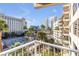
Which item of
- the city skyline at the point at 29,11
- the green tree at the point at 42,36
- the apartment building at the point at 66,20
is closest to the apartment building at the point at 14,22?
the city skyline at the point at 29,11

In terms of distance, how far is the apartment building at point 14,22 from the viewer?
6.63 feet

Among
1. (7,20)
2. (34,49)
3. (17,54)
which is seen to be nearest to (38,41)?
(34,49)

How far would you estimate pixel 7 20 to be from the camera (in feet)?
6.66

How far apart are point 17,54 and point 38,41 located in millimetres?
302

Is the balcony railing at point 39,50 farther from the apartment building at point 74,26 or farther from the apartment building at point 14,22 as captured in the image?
the apartment building at point 14,22

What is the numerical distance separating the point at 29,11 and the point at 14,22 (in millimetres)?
237

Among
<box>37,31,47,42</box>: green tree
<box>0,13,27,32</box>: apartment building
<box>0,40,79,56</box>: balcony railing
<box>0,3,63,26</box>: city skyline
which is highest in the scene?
<box>0,3,63,26</box>: city skyline

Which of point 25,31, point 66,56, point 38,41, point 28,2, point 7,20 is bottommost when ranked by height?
point 66,56

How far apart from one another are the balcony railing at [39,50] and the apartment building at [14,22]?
0.23m

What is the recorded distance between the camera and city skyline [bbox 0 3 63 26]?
2.02 meters

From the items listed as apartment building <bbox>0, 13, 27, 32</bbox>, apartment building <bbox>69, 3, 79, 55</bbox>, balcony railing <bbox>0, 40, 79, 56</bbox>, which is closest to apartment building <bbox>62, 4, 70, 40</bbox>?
apartment building <bbox>69, 3, 79, 55</bbox>

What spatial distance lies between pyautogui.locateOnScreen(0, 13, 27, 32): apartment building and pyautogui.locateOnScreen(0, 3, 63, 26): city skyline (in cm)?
4

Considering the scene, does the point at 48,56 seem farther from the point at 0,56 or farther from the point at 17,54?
the point at 0,56

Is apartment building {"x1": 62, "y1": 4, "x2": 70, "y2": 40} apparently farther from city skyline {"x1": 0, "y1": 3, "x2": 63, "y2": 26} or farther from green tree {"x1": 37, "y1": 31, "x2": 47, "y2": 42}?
green tree {"x1": 37, "y1": 31, "x2": 47, "y2": 42}
